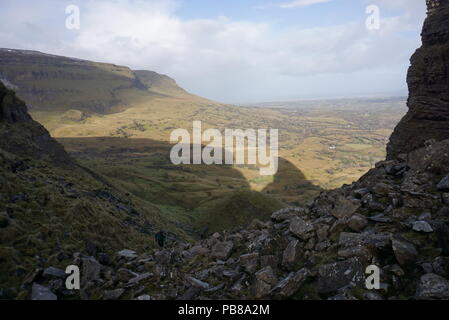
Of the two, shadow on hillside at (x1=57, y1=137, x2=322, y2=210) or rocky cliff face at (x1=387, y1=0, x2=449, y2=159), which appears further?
shadow on hillside at (x1=57, y1=137, x2=322, y2=210)

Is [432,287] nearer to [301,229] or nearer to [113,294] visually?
[301,229]

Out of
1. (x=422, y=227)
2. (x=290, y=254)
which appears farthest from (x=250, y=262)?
(x=422, y=227)

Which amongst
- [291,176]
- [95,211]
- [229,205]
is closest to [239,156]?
[291,176]

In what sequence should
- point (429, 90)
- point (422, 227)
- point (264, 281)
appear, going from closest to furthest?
point (422, 227), point (264, 281), point (429, 90)

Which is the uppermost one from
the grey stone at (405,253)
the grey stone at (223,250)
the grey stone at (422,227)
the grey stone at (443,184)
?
the grey stone at (443,184)

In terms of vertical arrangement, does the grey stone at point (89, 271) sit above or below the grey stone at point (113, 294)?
above

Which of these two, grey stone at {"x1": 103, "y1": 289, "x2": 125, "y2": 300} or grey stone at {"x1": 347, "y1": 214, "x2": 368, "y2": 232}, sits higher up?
grey stone at {"x1": 347, "y1": 214, "x2": 368, "y2": 232}

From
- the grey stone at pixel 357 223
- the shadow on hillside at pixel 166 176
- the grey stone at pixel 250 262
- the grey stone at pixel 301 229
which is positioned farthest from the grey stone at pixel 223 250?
the shadow on hillside at pixel 166 176

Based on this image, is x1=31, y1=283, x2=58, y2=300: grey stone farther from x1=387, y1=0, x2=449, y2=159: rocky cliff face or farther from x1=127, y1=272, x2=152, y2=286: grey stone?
x1=387, y1=0, x2=449, y2=159: rocky cliff face

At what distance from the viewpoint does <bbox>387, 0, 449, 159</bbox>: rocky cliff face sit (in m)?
18.6

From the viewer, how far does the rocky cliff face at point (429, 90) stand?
1864 centimetres

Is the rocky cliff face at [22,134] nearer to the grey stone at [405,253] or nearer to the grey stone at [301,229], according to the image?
the grey stone at [301,229]

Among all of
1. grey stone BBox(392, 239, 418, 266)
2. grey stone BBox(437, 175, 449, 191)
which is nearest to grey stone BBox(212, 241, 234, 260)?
grey stone BBox(392, 239, 418, 266)

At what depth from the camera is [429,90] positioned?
65.0ft
